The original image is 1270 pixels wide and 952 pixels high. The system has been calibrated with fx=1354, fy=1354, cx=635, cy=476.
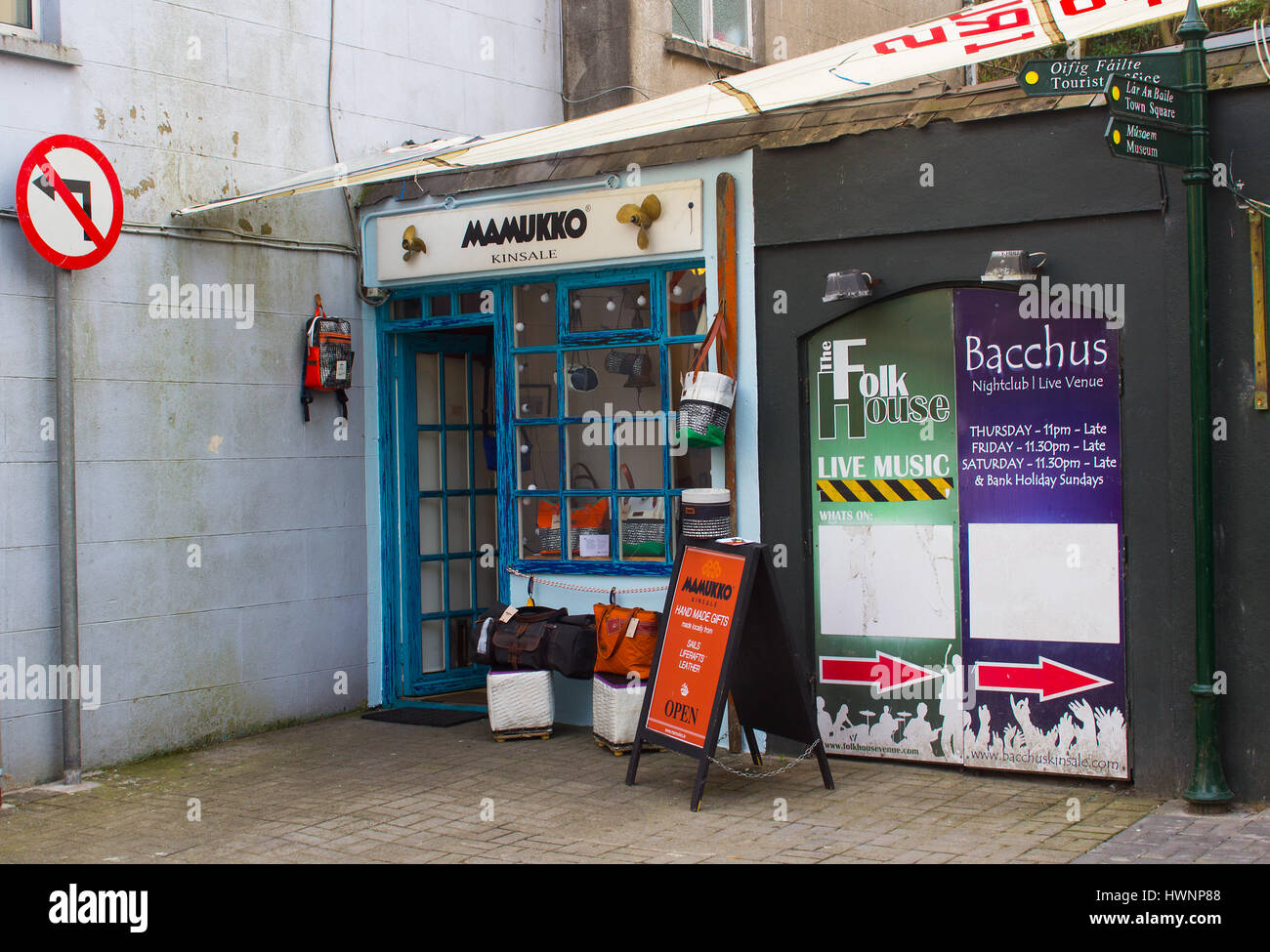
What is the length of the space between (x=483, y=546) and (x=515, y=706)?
201cm

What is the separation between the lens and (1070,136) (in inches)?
258

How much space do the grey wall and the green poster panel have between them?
132 inches

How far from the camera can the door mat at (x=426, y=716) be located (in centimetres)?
863

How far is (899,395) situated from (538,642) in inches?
99.3

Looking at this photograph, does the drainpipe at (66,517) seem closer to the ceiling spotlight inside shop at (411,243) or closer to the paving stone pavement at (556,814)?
the paving stone pavement at (556,814)

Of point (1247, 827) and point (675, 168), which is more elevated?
point (675, 168)

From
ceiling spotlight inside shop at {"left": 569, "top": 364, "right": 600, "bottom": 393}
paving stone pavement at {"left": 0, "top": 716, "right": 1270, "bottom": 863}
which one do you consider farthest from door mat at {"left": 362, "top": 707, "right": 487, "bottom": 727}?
ceiling spotlight inside shop at {"left": 569, "top": 364, "right": 600, "bottom": 393}

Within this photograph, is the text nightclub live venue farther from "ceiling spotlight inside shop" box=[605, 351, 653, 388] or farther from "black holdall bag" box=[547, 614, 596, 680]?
"black holdall bag" box=[547, 614, 596, 680]

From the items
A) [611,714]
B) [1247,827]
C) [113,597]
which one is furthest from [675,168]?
[1247,827]

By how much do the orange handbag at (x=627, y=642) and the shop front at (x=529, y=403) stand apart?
0.38 metres

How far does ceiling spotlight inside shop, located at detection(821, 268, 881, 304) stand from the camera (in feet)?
23.1

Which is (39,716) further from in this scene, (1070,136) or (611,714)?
(1070,136)

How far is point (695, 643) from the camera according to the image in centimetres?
676
